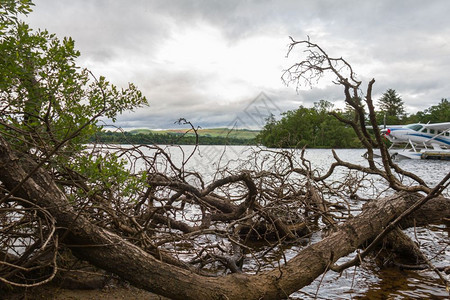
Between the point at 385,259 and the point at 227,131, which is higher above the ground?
the point at 227,131

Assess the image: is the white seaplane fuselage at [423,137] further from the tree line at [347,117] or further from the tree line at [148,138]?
the tree line at [148,138]

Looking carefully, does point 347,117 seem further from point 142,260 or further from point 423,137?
point 142,260

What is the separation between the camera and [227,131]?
17.4ft

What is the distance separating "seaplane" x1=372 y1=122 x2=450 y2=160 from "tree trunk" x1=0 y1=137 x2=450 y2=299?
36.4 m

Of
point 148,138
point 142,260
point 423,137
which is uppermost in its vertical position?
point 148,138

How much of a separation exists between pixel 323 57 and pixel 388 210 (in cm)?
229

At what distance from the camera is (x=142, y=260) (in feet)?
10.4

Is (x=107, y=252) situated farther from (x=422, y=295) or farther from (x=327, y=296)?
(x=422, y=295)

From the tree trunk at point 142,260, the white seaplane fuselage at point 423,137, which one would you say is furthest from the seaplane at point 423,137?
the tree trunk at point 142,260

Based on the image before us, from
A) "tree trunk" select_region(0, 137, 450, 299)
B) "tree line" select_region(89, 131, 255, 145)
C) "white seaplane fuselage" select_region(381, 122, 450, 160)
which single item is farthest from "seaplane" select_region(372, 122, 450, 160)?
"tree trunk" select_region(0, 137, 450, 299)

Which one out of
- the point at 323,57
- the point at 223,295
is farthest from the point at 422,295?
the point at 323,57

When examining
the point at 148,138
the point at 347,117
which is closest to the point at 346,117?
the point at 347,117

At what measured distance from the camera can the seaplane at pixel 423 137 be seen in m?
37.9

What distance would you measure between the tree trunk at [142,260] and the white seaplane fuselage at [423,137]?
36517 mm
